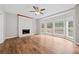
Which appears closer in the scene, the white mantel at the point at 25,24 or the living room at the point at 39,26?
the living room at the point at 39,26

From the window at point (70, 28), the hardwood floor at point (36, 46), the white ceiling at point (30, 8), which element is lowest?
the hardwood floor at point (36, 46)

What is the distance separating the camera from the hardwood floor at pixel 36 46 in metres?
2.26

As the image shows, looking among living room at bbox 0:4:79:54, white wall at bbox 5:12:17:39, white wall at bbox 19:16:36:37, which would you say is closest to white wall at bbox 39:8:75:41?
living room at bbox 0:4:79:54

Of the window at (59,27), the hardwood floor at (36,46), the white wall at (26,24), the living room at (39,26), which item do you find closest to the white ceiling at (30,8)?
the living room at (39,26)

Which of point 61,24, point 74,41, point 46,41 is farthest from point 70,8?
point 46,41

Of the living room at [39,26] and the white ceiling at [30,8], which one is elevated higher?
the white ceiling at [30,8]

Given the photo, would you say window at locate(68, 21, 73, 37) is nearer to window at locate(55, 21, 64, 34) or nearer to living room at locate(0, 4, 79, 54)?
living room at locate(0, 4, 79, 54)

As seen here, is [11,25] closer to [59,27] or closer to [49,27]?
[49,27]

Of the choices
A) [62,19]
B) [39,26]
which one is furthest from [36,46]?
[62,19]

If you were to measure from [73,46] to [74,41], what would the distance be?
0.32ft

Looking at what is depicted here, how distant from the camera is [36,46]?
2.30m

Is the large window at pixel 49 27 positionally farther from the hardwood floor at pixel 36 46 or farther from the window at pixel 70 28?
the window at pixel 70 28

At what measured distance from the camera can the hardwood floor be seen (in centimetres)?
226

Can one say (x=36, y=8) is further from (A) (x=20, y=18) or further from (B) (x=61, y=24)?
(B) (x=61, y=24)
